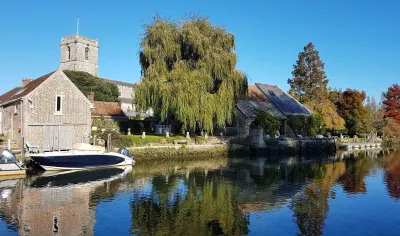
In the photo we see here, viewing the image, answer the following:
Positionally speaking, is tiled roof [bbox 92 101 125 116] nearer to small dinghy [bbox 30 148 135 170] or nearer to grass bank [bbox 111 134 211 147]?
grass bank [bbox 111 134 211 147]

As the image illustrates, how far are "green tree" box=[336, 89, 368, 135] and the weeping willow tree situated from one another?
89.8 ft

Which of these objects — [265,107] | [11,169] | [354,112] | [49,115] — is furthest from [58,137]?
[354,112]

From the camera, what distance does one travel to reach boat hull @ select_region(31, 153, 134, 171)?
75.0 ft

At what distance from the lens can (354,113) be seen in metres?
55.8

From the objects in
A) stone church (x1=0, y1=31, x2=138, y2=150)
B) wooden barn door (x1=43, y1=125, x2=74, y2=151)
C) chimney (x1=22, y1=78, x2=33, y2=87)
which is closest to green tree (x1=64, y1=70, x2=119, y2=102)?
chimney (x1=22, y1=78, x2=33, y2=87)

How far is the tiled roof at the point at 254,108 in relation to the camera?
136 ft

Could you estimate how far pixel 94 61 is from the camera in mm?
89188

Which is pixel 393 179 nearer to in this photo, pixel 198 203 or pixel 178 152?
pixel 198 203

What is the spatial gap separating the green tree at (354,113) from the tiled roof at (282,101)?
28.5ft

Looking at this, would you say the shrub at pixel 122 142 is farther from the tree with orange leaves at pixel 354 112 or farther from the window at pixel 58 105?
the tree with orange leaves at pixel 354 112

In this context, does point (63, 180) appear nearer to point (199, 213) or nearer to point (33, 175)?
point (33, 175)

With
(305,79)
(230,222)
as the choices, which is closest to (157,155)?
(230,222)

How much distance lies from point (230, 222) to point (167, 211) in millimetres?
2759

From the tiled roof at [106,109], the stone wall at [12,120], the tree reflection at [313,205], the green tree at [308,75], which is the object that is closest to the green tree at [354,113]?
the green tree at [308,75]
